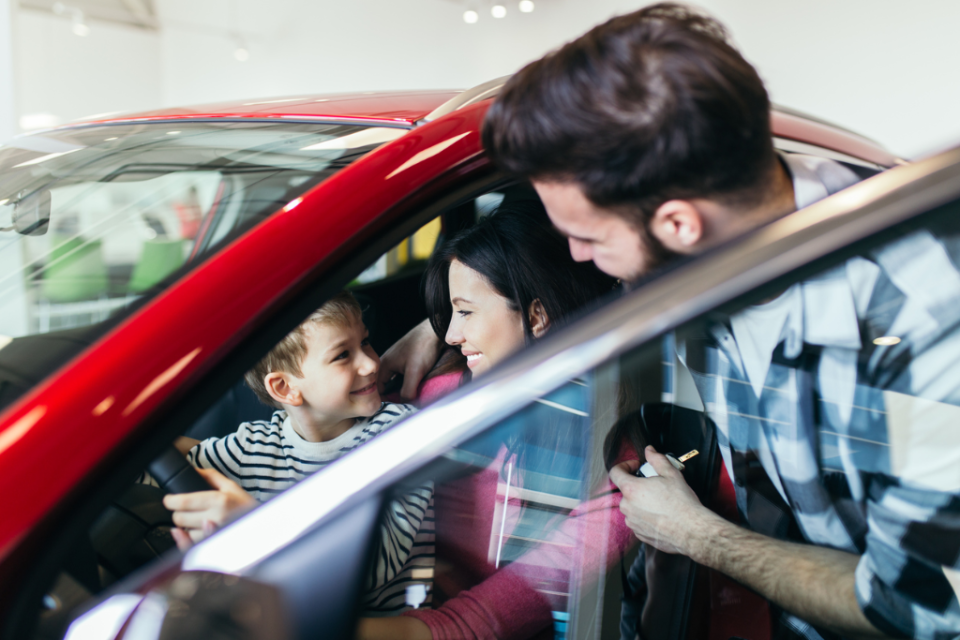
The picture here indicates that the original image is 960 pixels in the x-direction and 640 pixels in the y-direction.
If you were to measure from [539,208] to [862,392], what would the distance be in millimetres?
797

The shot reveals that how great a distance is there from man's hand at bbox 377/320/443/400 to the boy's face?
0.93 ft

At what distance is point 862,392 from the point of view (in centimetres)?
67

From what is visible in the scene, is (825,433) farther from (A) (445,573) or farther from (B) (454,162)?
(B) (454,162)

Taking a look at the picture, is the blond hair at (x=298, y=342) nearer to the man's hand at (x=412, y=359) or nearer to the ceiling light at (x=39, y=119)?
the man's hand at (x=412, y=359)

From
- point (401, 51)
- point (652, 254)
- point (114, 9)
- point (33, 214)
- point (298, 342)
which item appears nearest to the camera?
point (652, 254)

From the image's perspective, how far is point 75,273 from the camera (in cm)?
88

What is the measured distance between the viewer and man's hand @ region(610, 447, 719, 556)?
83 centimetres

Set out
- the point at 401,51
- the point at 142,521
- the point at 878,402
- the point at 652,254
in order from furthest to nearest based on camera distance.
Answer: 1. the point at 401,51
2. the point at 142,521
3. the point at 652,254
4. the point at 878,402

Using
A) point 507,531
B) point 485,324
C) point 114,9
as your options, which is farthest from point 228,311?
point 114,9

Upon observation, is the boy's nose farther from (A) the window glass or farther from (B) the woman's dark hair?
(A) the window glass

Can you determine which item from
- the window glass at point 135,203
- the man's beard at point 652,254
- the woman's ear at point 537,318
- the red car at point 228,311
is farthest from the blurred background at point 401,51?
the window glass at point 135,203

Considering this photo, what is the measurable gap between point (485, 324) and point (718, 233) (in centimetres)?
62

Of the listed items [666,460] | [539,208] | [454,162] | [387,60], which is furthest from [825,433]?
[387,60]

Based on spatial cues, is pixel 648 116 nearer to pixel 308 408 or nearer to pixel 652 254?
pixel 652 254
